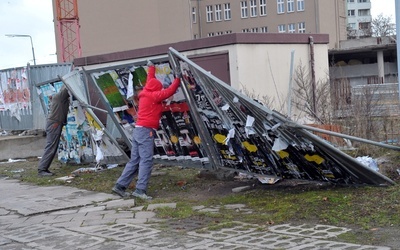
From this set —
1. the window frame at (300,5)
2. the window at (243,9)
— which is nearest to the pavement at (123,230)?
the window frame at (300,5)

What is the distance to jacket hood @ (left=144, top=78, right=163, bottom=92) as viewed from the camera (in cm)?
880

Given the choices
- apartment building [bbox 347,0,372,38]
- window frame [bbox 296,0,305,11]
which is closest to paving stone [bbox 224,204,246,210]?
window frame [bbox 296,0,305,11]

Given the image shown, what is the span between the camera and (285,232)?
639 cm

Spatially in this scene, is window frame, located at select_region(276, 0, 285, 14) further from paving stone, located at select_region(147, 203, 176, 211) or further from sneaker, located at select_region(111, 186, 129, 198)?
paving stone, located at select_region(147, 203, 176, 211)

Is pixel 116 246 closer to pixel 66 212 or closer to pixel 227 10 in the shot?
pixel 66 212

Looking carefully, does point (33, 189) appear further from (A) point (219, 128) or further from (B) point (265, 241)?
(B) point (265, 241)

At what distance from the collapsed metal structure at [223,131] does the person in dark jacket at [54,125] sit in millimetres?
1835

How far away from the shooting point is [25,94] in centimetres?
1798

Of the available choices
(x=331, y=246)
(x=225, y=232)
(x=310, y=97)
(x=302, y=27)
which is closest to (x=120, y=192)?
(x=225, y=232)

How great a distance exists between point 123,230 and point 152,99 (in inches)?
92.8

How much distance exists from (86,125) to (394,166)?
6503 millimetres

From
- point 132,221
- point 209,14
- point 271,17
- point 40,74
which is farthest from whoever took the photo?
point 209,14

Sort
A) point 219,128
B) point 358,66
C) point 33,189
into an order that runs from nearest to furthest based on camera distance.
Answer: point 219,128, point 33,189, point 358,66

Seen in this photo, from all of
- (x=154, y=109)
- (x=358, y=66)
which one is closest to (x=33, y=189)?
(x=154, y=109)
